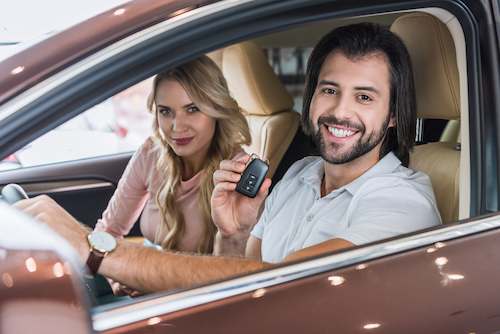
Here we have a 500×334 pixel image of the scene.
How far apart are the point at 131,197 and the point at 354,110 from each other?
1.06 meters

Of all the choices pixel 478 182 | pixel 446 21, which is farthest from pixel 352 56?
pixel 478 182

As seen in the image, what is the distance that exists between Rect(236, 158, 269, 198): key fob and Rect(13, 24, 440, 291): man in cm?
3

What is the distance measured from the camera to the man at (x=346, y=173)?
1678mm

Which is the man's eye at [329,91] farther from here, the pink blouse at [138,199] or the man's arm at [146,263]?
the pink blouse at [138,199]

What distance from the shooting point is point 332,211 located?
1.81 meters

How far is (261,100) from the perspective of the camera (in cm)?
278

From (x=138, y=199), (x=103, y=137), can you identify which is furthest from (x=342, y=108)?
(x=103, y=137)

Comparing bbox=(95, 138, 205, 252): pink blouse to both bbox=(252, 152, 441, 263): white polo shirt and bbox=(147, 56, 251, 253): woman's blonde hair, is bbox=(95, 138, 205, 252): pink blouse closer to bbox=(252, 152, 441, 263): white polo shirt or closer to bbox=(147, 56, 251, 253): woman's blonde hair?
bbox=(147, 56, 251, 253): woman's blonde hair

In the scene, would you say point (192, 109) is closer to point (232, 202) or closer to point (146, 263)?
point (232, 202)

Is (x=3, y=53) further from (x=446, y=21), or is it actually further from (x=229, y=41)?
(x=446, y=21)

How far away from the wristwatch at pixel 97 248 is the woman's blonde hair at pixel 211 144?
2.64 ft

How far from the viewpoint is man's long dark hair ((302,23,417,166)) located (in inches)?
72.9

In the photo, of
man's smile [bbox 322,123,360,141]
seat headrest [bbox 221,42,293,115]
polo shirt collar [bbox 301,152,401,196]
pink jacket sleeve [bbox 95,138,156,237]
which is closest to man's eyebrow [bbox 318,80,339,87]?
man's smile [bbox 322,123,360,141]

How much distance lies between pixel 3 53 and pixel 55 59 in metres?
0.14
